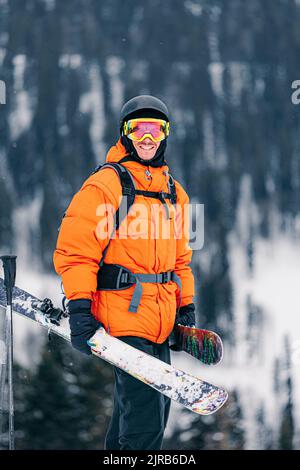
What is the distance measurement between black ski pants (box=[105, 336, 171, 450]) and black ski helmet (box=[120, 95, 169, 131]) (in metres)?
1.46

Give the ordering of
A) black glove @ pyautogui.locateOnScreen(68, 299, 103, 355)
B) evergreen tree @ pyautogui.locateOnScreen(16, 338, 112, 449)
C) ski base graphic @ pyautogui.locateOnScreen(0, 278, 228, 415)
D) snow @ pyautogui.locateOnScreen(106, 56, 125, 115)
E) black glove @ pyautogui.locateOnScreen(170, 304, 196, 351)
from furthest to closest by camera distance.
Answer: snow @ pyautogui.locateOnScreen(106, 56, 125, 115), evergreen tree @ pyautogui.locateOnScreen(16, 338, 112, 449), black glove @ pyautogui.locateOnScreen(170, 304, 196, 351), ski base graphic @ pyautogui.locateOnScreen(0, 278, 228, 415), black glove @ pyautogui.locateOnScreen(68, 299, 103, 355)

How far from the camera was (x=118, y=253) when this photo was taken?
4.41 meters

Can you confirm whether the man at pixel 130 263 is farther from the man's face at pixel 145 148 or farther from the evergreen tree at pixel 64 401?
the evergreen tree at pixel 64 401

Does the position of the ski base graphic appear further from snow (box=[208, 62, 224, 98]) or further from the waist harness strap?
snow (box=[208, 62, 224, 98])

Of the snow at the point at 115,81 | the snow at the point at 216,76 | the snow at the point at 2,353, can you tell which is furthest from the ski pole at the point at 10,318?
the snow at the point at 216,76

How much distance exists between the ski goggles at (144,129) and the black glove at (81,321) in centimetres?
115

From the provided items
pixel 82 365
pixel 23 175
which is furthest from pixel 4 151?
pixel 82 365

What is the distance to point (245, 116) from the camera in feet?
497

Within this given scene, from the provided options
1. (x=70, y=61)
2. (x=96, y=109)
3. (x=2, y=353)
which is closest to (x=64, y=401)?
(x=2, y=353)

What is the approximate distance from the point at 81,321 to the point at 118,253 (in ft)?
1.67

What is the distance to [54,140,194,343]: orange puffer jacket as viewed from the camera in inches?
166

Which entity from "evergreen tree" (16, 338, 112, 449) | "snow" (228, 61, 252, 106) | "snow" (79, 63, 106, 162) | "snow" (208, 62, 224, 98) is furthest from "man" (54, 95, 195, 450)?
"snow" (228, 61, 252, 106)

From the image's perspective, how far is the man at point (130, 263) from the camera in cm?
423

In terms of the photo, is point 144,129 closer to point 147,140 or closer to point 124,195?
point 147,140
